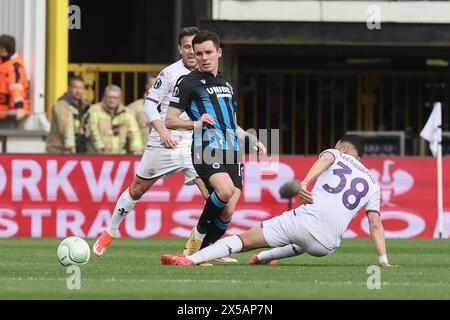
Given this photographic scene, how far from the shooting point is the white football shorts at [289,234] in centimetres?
1233

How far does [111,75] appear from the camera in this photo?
24109 mm

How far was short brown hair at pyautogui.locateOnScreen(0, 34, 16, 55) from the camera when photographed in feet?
70.0

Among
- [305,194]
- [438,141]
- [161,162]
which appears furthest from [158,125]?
[438,141]

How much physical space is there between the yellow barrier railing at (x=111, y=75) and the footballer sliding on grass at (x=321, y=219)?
455 inches

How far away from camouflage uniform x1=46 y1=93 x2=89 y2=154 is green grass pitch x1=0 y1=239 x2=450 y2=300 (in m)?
4.71

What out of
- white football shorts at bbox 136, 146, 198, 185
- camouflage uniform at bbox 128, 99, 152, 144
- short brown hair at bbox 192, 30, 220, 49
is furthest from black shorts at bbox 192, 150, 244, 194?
camouflage uniform at bbox 128, 99, 152, 144

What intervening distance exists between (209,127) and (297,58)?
13966 mm

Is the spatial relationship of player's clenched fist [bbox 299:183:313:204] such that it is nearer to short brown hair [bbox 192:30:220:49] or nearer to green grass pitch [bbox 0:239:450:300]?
green grass pitch [bbox 0:239:450:300]

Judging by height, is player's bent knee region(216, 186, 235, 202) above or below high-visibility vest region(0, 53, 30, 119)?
below

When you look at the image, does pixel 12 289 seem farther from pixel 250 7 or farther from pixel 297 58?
pixel 297 58

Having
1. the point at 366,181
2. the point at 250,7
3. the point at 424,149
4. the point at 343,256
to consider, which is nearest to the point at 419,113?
the point at 424,149

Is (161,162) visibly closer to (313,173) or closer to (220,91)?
(220,91)

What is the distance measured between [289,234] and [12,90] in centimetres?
1085

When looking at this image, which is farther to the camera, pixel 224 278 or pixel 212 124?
pixel 212 124
